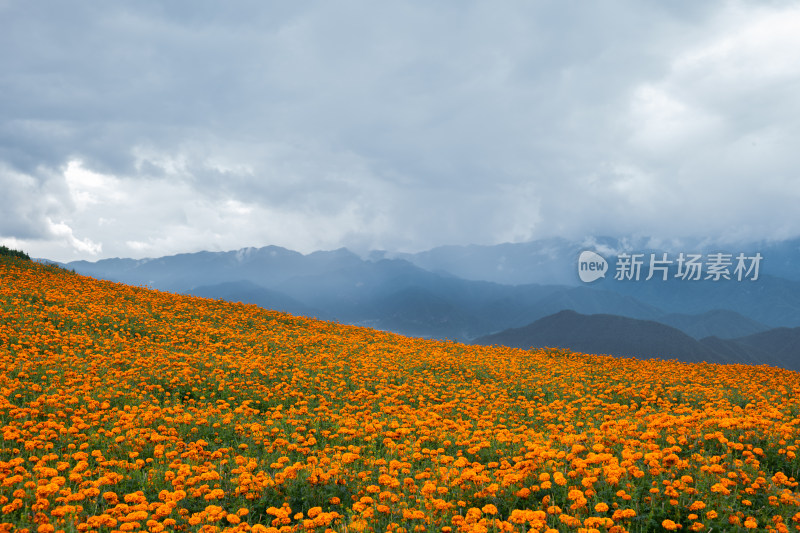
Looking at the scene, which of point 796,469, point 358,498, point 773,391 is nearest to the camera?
point 358,498

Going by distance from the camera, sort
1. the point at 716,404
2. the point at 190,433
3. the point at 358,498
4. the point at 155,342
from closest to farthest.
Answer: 1. the point at 358,498
2. the point at 190,433
3. the point at 716,404
4. the point at 155,342

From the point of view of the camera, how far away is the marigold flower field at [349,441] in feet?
21.4

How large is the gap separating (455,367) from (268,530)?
13.7 metres

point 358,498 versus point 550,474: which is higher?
point 550,474

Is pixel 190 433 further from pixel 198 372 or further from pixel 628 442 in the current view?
pixel 628 442

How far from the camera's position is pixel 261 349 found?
62.1ft

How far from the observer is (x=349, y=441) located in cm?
1014

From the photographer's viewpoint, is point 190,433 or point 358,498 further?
point 190,433

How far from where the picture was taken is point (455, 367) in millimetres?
18938

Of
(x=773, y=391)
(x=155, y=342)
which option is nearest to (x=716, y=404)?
(x=773, y=391)

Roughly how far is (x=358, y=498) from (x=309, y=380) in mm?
7767

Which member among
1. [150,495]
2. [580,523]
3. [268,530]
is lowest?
[150,495]

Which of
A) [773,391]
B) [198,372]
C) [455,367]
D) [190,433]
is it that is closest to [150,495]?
[190,433]

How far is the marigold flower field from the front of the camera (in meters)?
6.53
